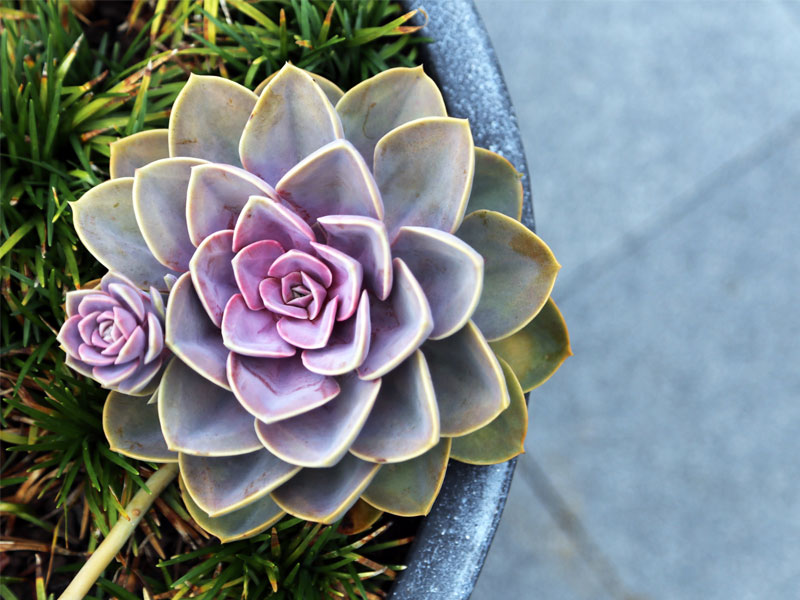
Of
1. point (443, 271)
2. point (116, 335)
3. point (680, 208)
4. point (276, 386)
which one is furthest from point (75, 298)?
point (680, 208)

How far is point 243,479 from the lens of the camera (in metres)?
0.56

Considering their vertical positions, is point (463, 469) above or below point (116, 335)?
below

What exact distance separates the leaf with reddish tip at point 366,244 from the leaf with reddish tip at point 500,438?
0.13m

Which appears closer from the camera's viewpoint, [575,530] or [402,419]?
[402,419]

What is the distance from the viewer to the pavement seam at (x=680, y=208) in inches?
51.0

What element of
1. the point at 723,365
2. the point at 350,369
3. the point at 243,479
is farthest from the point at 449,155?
the point at 723,365

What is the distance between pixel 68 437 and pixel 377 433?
33cm

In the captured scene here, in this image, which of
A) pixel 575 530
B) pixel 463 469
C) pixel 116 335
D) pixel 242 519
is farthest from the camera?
pixel 575 530

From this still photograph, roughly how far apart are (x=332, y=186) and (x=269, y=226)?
0.18 feet

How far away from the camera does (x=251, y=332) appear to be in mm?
546

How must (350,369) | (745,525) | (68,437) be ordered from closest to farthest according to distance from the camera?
(350,369) < (68,437) < (745,525)

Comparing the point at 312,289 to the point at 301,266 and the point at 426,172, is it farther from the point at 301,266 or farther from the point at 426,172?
the point at 426,172

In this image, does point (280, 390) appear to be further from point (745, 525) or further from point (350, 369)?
point (745, 525)

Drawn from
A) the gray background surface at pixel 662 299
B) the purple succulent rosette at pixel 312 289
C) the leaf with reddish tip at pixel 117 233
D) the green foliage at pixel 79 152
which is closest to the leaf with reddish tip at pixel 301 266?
the purple succulent rosette at pixel 312 289
